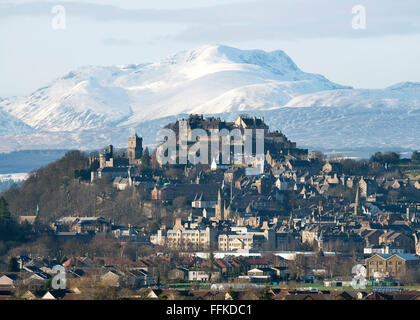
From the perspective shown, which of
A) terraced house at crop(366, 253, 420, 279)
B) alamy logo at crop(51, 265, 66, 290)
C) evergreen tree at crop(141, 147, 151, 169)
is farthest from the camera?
evergreen tree at crop(141, 147, 151, 169)

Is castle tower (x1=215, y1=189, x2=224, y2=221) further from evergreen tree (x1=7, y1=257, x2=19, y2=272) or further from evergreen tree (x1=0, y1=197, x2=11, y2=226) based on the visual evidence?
evergreen tree (x1=7, y1=257, x2=19, y2=272)

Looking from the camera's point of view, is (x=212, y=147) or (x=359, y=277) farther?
(x=212, y=147)

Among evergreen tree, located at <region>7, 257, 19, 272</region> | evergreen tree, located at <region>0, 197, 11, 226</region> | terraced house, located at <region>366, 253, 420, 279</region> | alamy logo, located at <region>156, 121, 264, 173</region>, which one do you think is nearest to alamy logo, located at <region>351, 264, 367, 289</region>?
terraced house, located at <region>366, 253, 420, 279</region>

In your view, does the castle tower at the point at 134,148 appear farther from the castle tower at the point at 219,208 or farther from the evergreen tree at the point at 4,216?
the evergreen tree at the point at 4,216

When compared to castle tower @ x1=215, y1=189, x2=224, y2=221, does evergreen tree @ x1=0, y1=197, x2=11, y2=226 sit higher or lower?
higher

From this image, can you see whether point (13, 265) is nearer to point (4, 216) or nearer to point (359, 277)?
point (359, 277)

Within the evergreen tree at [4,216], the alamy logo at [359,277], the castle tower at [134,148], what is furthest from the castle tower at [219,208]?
the alamy logo at [359,277]

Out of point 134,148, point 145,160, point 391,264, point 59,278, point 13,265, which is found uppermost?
point 134,148

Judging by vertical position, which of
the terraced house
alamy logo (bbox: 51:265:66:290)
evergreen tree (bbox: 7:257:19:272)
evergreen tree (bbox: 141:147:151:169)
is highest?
evergreen tree (bbox: 141:147:151:169)

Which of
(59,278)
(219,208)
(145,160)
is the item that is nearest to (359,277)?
(59,278)
